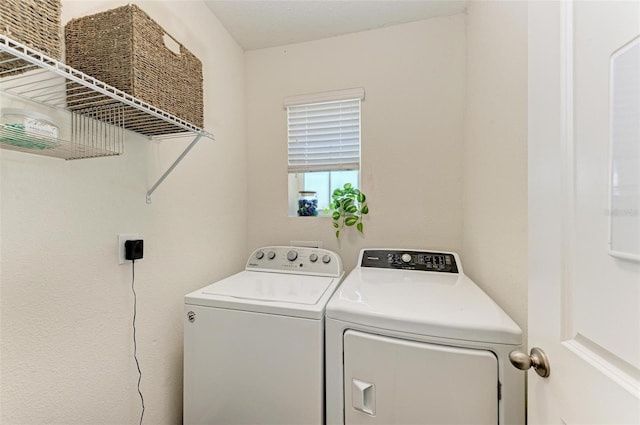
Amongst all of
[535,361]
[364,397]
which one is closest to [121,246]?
[364,397]

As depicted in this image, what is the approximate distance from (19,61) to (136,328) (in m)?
0.95

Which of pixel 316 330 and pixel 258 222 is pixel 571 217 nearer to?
pixel 316 330

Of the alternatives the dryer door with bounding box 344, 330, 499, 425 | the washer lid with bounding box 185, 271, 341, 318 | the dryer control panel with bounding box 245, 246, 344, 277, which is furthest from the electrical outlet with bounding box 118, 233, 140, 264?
the dryer door with bounding box 344, 330, 499, 425

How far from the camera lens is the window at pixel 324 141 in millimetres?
1837

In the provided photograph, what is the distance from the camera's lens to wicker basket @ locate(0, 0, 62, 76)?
51 centimetres

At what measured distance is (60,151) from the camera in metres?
0.78

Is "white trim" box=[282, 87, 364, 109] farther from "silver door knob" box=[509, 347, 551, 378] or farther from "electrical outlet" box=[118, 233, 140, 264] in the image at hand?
"silver door knob" box=[509, 347, 551, 378]

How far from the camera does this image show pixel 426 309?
959 mm

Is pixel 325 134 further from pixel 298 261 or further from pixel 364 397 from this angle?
pixel 364 397

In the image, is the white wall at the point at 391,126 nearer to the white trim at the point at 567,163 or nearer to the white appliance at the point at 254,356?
the white appliance at the point at 254,356

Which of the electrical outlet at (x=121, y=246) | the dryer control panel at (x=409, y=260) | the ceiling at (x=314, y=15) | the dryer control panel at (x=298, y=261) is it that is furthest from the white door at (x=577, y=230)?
the electrical outlet at (x=121, y=246)

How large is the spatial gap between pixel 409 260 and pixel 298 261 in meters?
0.67

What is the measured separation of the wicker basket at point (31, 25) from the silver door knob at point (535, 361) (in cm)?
124

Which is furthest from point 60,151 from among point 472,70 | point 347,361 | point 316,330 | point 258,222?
point 472,70
